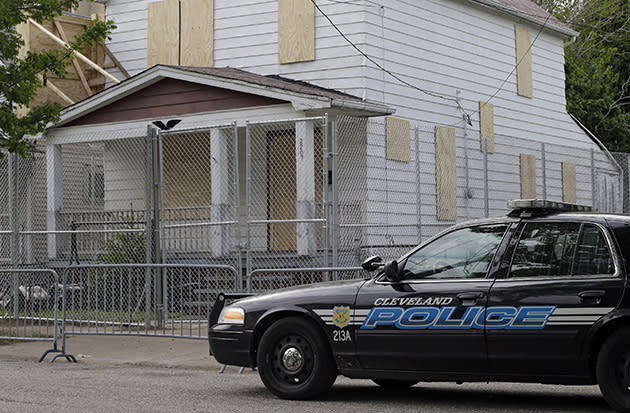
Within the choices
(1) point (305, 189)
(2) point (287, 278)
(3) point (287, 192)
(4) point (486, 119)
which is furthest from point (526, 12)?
(2) point (287, 278)

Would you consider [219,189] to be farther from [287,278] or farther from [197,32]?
[197,32]

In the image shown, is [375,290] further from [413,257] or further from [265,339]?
[265,339]

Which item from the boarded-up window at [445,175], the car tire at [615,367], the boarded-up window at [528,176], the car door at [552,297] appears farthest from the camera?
the boarded-up window at [528,176]

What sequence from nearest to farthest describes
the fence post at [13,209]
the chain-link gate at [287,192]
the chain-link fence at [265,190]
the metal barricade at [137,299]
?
the metal barricade at [137,299]
the chain-link gate at [287,192]
the chain-link fence at [265,190]
the fence post at [13,209]

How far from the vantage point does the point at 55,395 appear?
8.91m

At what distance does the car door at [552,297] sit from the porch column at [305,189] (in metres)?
7.32

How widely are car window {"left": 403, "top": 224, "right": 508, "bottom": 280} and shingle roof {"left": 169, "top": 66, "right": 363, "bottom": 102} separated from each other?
828cm

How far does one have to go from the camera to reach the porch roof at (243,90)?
53.5 feet

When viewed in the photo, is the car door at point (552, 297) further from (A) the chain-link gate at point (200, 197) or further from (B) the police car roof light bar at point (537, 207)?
(A) the chain-link gate at point (200, 197)

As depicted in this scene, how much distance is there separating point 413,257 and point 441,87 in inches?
493

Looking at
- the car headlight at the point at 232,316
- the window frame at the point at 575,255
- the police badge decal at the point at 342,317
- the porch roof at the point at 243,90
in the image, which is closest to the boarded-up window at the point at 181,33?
the porch roof at the point at 243,90

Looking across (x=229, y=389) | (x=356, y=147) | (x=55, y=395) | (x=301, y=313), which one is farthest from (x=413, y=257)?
(x=356, y=147)

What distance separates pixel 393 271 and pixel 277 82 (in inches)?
401

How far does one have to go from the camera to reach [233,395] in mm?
8953
